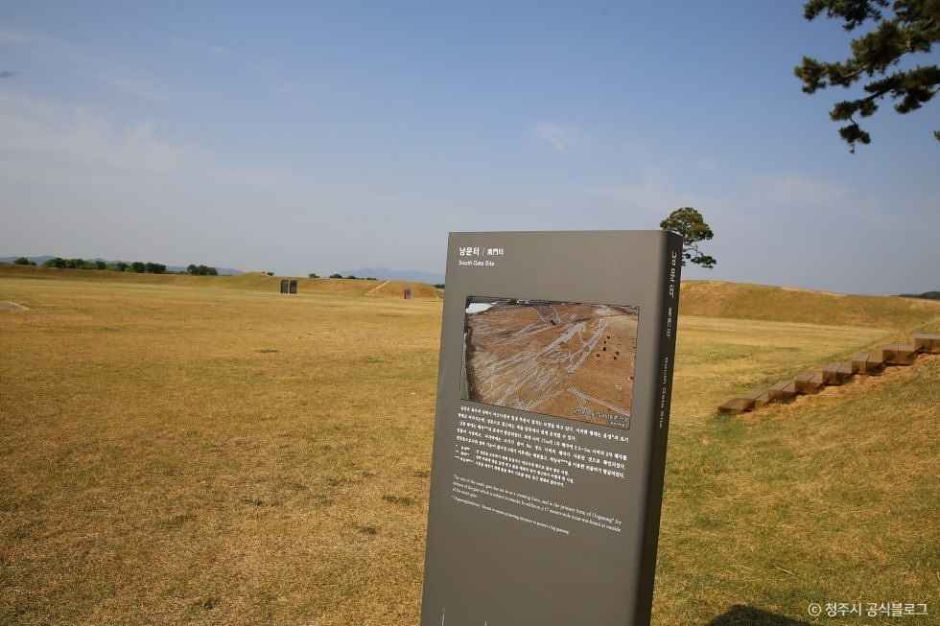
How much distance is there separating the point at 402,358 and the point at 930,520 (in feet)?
45.6

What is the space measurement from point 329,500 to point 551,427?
155 inches

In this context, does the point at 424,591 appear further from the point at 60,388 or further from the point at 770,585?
the point at 60,388

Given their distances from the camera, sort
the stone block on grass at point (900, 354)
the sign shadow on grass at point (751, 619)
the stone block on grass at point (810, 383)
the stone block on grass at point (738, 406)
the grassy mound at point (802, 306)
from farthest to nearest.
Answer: the grassy mound at point (802, 306), the stone block on grass at point (738, 406), the stone block on grass at point (810, 383), the stone block on grass at point (900, 354), the sign shadow on grass at point (751, 619)

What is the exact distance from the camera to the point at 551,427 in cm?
352

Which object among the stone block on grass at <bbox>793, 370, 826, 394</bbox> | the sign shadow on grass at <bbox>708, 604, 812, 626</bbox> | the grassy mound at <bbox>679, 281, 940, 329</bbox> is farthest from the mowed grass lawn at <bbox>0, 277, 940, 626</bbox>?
the grassy mound at <bbox>679, 281, 940, 329</bbox>

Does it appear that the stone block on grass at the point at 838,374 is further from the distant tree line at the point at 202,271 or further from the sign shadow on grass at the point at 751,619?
the distant tree line at the point at 202,271

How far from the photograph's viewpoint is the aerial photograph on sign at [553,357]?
3.32m

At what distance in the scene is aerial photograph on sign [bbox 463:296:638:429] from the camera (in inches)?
131

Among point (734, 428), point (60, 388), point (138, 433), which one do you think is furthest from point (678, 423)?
point (60, 388)

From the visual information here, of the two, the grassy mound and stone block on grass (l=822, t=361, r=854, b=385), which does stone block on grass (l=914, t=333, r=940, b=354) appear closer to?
stone block on grass (l=822, t=361, r=854, b=385)

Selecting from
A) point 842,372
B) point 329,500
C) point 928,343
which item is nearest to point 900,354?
point 928,343

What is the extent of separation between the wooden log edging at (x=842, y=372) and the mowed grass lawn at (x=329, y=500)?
0.95 ft

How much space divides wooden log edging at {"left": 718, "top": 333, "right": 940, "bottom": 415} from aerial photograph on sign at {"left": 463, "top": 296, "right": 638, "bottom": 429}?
8.43 metres

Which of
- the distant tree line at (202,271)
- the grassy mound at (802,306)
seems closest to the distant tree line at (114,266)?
the distant tree line at (202,271)
